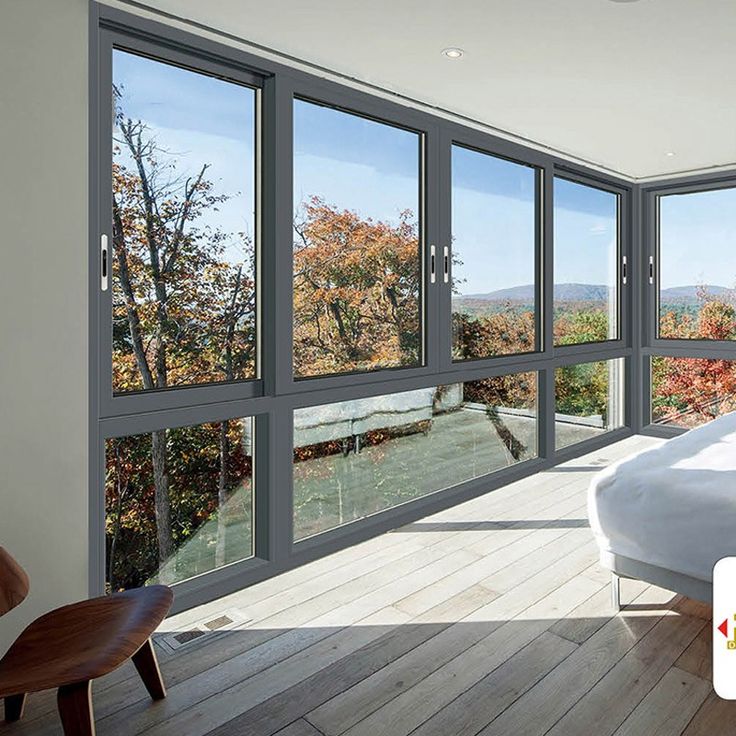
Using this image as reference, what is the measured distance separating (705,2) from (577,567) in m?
2.45

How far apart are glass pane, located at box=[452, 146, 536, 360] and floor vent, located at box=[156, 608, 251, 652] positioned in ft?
7.07

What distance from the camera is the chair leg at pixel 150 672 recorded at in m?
2.11

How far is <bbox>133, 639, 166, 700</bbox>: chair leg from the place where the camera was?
6.91 ft

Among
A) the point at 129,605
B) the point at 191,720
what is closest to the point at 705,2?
the point at 129,605

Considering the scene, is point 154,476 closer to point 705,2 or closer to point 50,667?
point 50,667

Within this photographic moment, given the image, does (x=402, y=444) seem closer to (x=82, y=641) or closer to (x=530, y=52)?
(x=530, y=52)

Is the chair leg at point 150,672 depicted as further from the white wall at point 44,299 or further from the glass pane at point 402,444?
the glass pane at point 402,444

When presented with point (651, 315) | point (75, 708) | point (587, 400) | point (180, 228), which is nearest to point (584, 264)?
point (651, 315)

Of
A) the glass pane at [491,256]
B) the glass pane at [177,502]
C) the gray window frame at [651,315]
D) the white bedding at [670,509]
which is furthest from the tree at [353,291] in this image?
the gray window frame at [651,315]

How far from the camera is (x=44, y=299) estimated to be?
2305mm

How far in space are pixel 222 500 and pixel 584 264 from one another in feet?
12.6

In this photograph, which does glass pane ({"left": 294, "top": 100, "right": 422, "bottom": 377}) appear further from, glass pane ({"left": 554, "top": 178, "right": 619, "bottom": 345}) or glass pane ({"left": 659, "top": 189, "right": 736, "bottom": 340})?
glass pane ({"left": 659, "top": 189, "right": 736, "bottom": 340})

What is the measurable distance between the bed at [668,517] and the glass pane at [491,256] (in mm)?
1686

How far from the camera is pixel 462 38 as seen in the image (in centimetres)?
280
